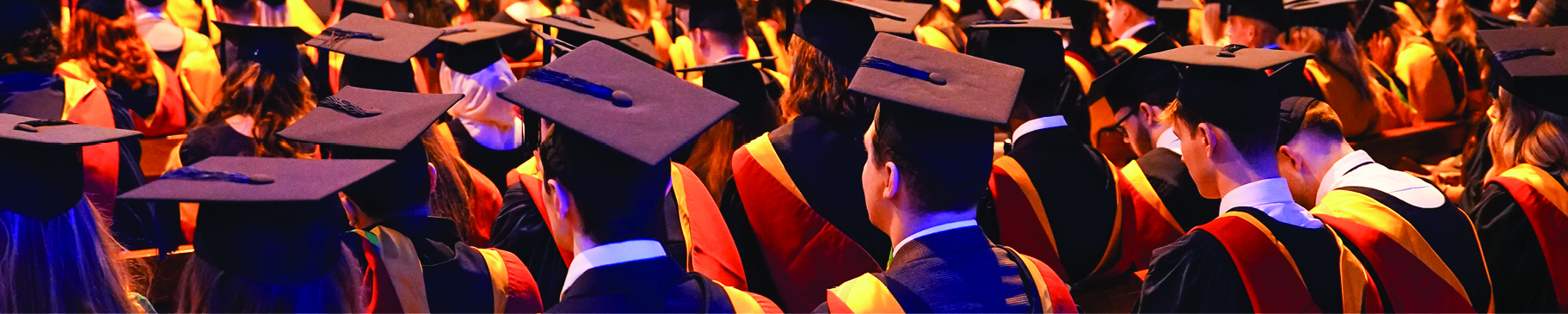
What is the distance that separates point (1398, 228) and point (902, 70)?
147cm

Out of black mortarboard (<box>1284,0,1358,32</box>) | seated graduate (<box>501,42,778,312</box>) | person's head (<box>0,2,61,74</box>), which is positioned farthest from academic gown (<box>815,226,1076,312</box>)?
black mortarboard (<box>1284,0,1358,32</box>)

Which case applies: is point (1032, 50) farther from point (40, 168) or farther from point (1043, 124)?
point (40, 168)

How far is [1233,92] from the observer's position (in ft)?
9.12

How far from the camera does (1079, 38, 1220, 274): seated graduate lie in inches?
151

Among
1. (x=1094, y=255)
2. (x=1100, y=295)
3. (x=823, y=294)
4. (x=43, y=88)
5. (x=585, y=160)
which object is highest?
(x=585, y=160)

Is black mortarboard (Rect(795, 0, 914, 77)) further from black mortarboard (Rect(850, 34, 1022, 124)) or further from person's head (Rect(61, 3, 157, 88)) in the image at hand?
person's head (Rect(61, 3, 157, 88))

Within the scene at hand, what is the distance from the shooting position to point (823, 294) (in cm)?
343

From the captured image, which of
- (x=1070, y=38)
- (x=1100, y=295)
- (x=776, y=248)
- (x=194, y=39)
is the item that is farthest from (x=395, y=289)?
(x=194, y=39)

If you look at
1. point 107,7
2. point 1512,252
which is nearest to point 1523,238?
point 1512,252

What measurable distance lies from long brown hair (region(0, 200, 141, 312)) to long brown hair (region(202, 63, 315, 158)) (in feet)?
4.50

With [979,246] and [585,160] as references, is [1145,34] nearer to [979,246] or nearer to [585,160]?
[979,246]

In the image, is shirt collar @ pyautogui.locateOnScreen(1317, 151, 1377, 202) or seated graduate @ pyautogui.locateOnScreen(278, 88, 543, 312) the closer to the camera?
seated graduate @ pyautogui.locateOnScreen(278, 88, 543, 312)

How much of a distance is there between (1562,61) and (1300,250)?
57.3 inches

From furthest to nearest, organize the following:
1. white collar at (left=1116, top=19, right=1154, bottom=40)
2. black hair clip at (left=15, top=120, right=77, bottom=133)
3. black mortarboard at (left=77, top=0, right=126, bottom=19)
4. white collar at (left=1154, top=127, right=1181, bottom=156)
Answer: white collar at (left=1116, top=19, right=1154, bottom=40), black mortarboard at (left=77, top=0, right=126, bottom=19), white collar at (left=1154, top=127, right=1181, bottom=156), black hair clip at (left=15, top=120, right=77, bottom=133)
